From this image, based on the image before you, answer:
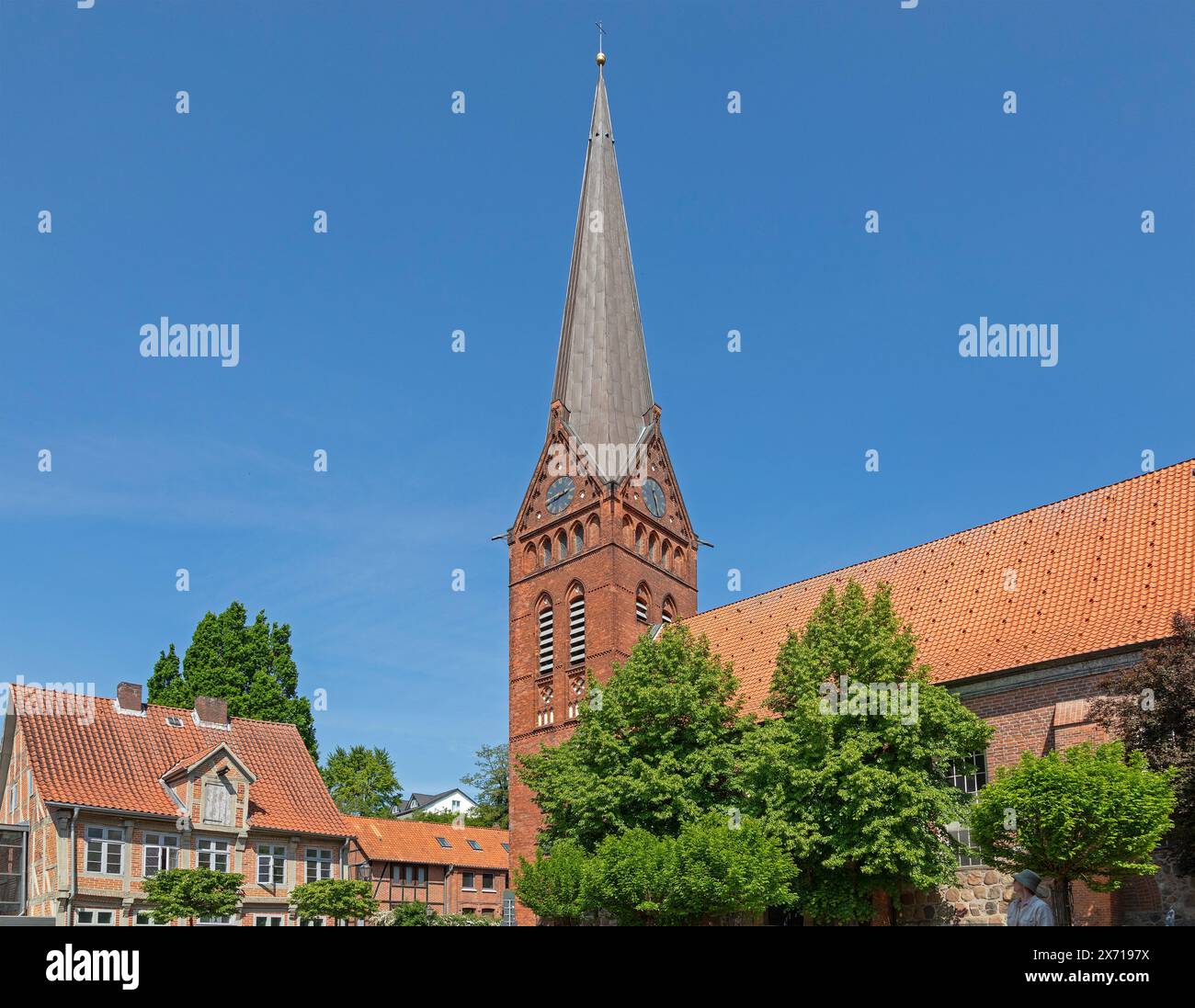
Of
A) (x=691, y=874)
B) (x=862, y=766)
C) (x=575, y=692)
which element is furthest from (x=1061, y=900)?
(x=575, y=692)

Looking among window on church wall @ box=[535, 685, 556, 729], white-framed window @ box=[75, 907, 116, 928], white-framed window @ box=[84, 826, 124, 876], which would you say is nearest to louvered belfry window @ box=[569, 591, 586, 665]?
window on church wall @ box=[535, 685, 556, 729]

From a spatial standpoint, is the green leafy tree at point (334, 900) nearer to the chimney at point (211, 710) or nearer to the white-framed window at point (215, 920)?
the white-framed window at point (215, 920)

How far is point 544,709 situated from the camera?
42281 millimetres

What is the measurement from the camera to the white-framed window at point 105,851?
34.7m

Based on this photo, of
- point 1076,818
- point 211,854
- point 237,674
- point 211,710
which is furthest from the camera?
point 237,674

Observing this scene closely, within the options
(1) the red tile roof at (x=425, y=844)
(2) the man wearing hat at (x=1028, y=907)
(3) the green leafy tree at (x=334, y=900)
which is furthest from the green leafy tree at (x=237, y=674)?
(2) the man wearing hat at (x=1028, y=907)

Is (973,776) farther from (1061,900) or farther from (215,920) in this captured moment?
(215,920)

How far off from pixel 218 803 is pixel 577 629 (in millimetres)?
13568

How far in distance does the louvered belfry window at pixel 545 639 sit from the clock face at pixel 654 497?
5.64 m

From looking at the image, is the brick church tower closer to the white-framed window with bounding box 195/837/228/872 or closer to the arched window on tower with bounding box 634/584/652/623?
the arched window on tower with bounding box 634/584/652/623

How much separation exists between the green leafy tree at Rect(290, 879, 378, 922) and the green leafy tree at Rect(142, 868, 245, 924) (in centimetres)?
320

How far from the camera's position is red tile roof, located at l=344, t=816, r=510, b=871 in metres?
56.2
